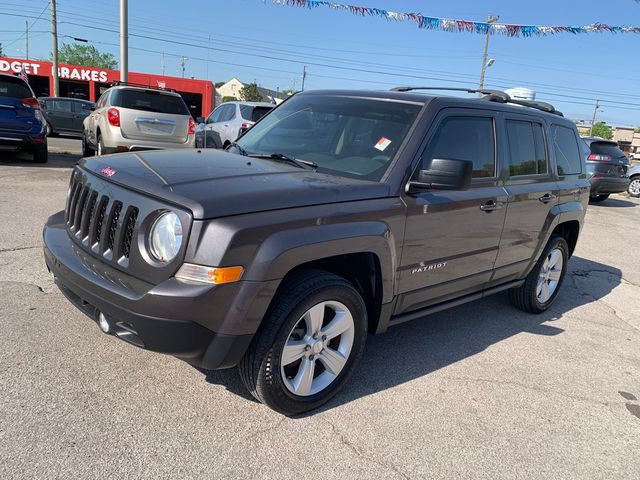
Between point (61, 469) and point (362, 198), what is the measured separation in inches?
78.7

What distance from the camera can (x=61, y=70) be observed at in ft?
114

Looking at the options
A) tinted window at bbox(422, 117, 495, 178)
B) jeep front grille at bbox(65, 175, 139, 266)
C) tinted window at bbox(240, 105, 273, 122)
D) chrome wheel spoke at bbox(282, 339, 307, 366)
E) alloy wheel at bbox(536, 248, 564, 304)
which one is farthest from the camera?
tinted window at bbox(240, 105, 273, 122)

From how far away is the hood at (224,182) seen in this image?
2521mm

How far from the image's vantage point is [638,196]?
17.4 meters

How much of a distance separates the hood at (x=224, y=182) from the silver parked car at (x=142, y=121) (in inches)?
276

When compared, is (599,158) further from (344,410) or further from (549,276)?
(344,410)

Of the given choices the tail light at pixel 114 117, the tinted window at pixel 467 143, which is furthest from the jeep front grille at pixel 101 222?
the tail light at pixel 114 117

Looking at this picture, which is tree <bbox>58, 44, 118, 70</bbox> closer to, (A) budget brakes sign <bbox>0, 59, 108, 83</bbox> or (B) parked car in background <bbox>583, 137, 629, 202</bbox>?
(A) budget brakes sign <bbox>0, 59, 108, 83</bbox>

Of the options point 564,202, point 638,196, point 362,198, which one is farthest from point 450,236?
point 638,196

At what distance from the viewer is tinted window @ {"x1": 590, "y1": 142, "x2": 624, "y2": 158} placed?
14117 millimetres

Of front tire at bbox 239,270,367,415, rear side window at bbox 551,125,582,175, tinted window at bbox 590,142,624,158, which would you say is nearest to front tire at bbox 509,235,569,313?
rear side window at bbox 551,125,582,175

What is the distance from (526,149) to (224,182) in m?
2.86

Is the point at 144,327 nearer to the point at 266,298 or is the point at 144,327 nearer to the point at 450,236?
the point at 266,298

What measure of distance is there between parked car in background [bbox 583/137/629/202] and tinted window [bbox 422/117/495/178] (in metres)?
11.2
